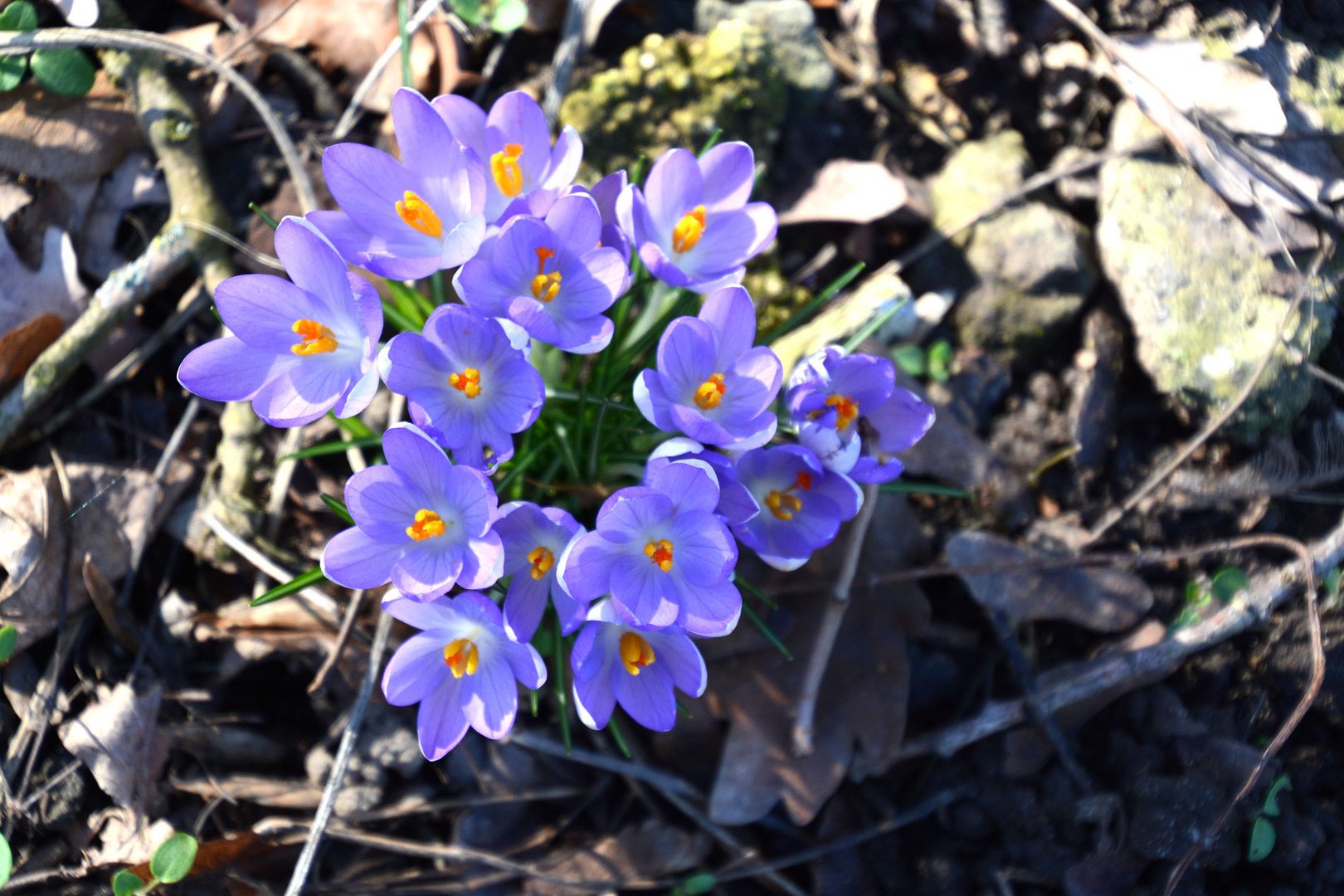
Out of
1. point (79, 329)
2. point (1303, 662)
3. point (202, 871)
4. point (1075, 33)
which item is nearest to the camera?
point (202, 871)

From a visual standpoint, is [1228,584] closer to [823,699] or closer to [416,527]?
[823,699]

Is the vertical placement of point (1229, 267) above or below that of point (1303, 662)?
above

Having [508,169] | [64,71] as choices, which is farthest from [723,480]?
[64,71]

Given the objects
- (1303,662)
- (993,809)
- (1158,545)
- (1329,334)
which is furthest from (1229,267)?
(993,809)

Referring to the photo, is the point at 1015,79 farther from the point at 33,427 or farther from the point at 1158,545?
the point at 33,427

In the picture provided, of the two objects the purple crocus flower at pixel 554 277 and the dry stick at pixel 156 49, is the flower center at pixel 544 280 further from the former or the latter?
the dry stick at pixel 156 49

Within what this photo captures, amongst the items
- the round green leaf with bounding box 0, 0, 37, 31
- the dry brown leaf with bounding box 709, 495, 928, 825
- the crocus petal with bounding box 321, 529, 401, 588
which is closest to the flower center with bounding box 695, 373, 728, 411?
the crocus petal with bounding box 321, 529, 401, 588
